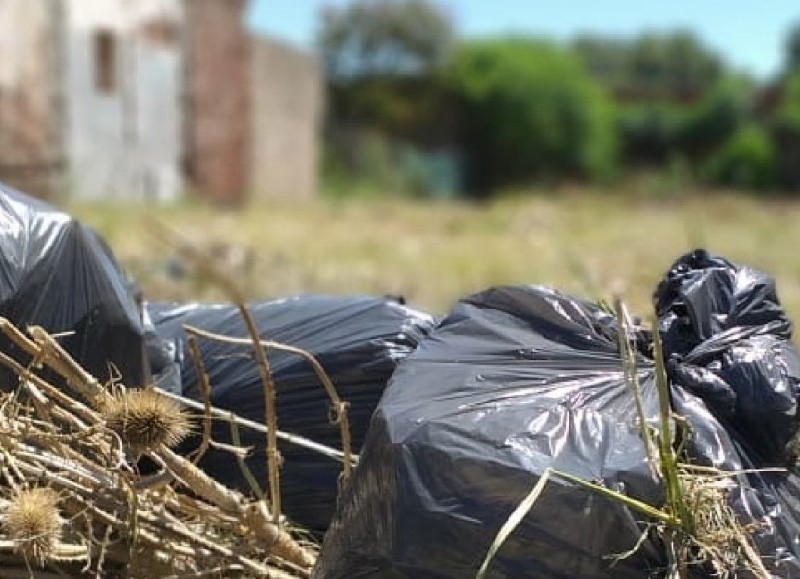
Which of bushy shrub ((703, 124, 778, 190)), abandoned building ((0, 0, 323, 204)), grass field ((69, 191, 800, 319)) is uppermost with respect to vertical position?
abandoned building ((0, 0, 323, 204))

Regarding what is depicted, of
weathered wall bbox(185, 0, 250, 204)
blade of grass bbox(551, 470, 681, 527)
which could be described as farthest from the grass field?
weathered wall bbox(185, 0, 250, 204)

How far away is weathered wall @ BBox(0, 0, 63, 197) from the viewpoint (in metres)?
10.5

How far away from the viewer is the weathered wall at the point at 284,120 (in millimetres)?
18531

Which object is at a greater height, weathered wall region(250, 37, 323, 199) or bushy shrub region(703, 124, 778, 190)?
weathered wall region(250, 37, 323, 199)

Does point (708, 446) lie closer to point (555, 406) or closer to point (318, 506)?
point (555, 406)

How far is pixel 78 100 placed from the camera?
13797mm

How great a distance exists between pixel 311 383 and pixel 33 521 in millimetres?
635

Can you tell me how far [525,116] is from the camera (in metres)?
29.3

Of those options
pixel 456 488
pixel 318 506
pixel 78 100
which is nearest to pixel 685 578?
pixel 456 488

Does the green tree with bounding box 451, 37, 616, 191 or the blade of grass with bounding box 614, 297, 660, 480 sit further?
the green tree with bounding box 451, 37, 616, 191

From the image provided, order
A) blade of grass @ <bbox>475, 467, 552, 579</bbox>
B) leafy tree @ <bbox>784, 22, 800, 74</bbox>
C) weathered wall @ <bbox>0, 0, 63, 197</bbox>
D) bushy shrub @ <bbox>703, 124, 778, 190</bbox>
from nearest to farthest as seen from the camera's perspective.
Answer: blade of grass @ <bbox>475, 467, 552, 579</bbox> < weathered wall @ <bbox>0, 0, 63, 197</bbox> < bushy shrub @ <bbox>703, 124, 778, 190</bbox> < leafy tree @ <bbox>784, 22, 800, 74</bbox>

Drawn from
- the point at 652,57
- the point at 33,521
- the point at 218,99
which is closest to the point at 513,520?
the point at 33,521

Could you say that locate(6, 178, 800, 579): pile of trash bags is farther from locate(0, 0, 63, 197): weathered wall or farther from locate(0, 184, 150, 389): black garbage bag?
locate(0, 0, 63, 197): weathered wall

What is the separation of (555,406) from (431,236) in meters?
12.1
